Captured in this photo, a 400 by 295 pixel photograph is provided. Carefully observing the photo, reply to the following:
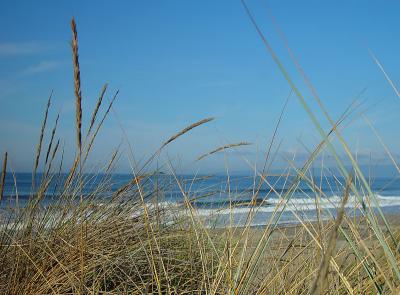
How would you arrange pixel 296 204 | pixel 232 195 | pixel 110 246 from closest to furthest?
1. pixel 110 246
2. pixel 296 204
3. pixel 232 195

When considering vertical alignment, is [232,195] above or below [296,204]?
above

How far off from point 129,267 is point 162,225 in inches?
17.7

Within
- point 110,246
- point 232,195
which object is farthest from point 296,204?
point 110,246

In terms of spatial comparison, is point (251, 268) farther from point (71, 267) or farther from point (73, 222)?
point (73, 222)

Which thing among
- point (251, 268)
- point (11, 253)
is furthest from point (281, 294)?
point (11, 253)

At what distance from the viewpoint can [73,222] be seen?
2029 millimetres

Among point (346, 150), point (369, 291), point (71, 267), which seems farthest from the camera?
point (71, 267)

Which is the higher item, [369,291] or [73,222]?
[73,222]

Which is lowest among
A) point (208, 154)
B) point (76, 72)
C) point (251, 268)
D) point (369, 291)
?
point (369, 291)

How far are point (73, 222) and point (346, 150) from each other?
1.38 meters

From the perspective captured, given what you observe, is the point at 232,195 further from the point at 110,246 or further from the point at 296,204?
the point at 110,246

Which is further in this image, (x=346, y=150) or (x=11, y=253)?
(x=11, y=253)

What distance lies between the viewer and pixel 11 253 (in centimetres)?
198

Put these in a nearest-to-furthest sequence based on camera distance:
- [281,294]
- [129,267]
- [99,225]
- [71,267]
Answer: [281,294], [71,267], [129,267], [99,225]
